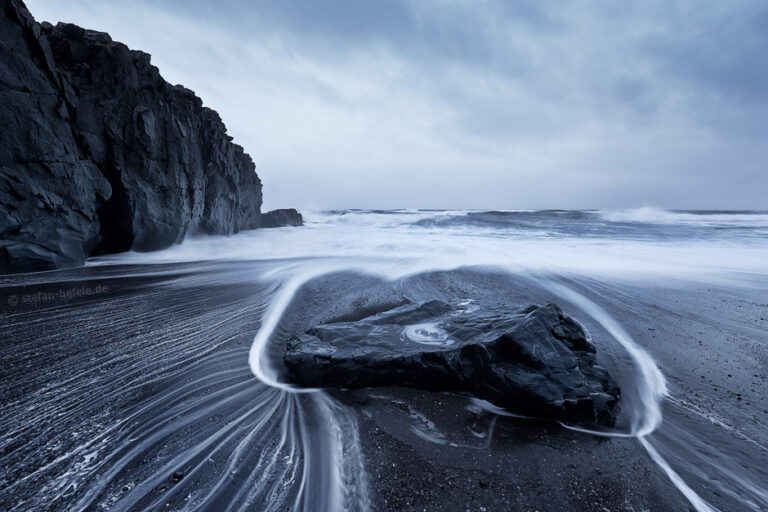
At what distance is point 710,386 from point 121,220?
1227 centimetres

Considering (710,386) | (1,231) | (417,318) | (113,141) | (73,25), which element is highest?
(73,25)

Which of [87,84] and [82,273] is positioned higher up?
[87,84]

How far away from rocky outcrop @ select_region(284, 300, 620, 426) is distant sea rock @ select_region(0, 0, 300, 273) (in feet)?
24.1

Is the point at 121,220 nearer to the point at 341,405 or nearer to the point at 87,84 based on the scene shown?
the point at 87,84

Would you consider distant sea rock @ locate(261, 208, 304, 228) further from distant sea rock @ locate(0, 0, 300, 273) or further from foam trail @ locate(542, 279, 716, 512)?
foam trail @ locate(542, 279, 716, 512)

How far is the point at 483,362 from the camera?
7.25 ft

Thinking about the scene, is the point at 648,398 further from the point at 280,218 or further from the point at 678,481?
the point at 280,218

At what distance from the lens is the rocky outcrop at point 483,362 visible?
6.44 feet

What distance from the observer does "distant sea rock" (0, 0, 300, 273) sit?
601 cm

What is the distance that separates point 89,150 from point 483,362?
10950mm

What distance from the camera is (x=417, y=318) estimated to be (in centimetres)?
324

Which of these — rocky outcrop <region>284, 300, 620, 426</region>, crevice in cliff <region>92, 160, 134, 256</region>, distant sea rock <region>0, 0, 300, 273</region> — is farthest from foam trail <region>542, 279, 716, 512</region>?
crevice in cliff <region>92, 160, 134, 256</region>

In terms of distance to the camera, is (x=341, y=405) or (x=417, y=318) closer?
(x=341, y=405)

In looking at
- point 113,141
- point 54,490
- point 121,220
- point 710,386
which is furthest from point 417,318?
point 113,141
